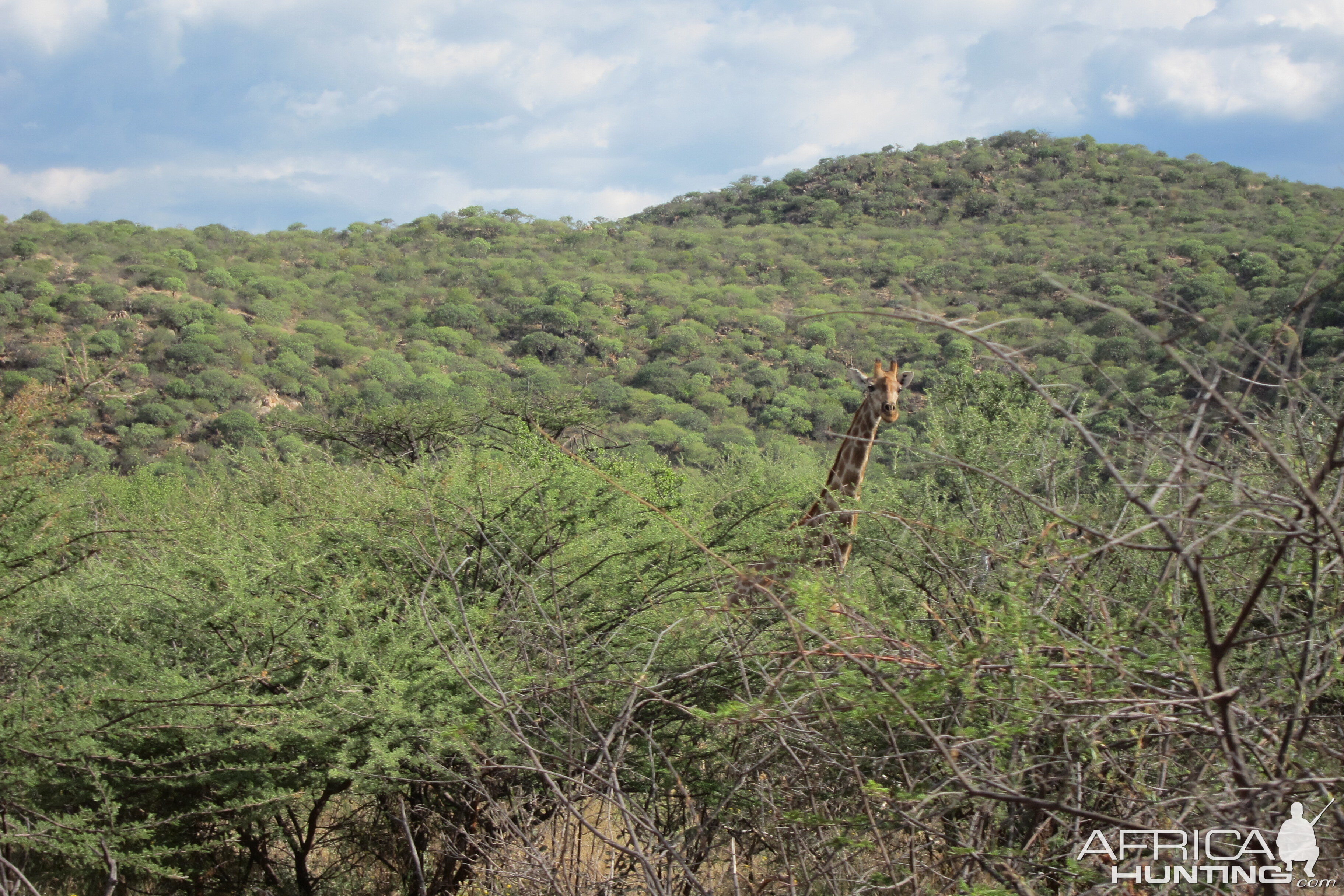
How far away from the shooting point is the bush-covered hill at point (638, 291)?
23047 millimetres

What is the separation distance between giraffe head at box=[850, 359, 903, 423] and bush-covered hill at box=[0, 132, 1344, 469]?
277cm

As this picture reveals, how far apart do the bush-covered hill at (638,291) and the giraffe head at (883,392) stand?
277 centimetres

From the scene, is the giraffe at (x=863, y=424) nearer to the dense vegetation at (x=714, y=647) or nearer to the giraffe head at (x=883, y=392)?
the giraffe head at (x=883, y=392)

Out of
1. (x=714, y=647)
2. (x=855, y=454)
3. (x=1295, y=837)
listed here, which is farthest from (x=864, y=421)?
(x=1295, y=837)

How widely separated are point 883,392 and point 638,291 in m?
31.4

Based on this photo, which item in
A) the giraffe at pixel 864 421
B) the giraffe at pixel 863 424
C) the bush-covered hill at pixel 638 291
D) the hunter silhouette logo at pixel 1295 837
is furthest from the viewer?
the bush-covered hill at pixel 638 291

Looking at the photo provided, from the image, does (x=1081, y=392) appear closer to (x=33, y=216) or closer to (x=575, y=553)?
(x=575, y=553)

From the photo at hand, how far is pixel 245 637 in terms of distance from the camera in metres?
4.16

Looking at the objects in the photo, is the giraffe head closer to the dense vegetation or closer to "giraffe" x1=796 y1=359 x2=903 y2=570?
"giraffe" x1=796 y1=359 x2=903 y2=570

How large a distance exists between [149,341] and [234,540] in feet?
83.0

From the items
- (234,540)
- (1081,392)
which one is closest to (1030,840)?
(1081,392)

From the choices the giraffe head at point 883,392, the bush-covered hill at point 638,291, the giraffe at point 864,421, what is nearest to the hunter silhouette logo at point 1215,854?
the giraffe at point 864,421

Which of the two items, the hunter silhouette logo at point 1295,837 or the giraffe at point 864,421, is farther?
the giraffe at point 864,421

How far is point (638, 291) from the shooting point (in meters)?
37.9
